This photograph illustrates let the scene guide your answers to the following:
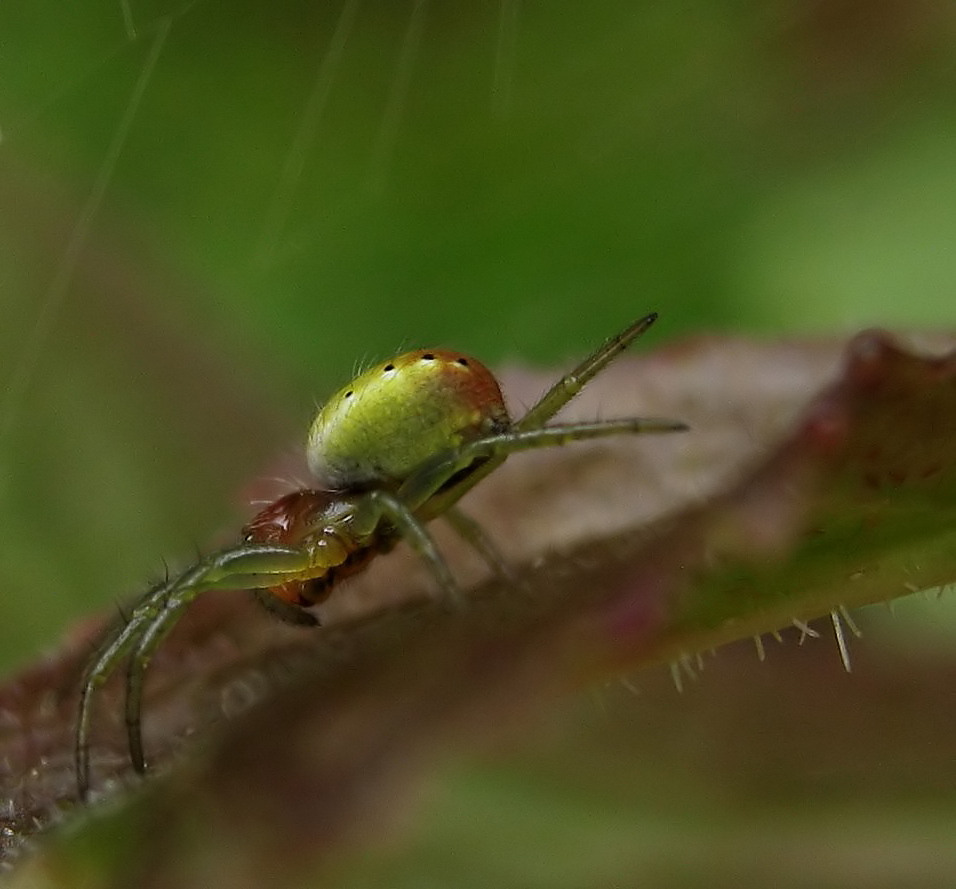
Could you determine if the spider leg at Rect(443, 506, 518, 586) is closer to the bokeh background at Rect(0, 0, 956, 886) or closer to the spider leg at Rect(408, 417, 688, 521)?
the spider leg at Rect(408, 417, 688, 521)

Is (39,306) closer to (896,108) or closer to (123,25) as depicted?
(123,25)

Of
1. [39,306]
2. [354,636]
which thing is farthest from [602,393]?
[39,306]

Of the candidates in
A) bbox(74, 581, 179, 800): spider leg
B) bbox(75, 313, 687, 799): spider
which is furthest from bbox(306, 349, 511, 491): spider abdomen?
bbox(74, 581, 179, 800): spider leg

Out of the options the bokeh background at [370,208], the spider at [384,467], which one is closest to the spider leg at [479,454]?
the spider at [384,467]

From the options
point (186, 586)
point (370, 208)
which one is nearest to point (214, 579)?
point (186, 586)

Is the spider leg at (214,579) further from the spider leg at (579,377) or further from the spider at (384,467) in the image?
the spider leg at (579,377)

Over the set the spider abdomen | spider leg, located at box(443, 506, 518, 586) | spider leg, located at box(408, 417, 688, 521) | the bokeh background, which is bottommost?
spider leg, located at box(443, 506, 518, 586)

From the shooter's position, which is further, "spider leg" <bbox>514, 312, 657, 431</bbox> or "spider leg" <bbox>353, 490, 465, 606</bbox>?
"spider leg" <bbox>514, 312, 657, 431</bbox>
